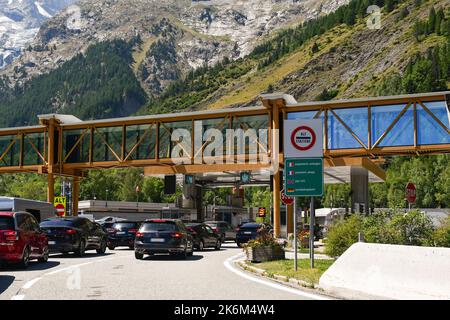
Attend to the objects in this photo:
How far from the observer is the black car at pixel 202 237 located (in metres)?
30.8

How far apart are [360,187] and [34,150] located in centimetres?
2612

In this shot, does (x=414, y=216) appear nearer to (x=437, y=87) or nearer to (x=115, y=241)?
(x=115, y=241)

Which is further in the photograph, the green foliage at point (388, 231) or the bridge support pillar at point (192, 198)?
the bridge support pillar at point (192, 198)

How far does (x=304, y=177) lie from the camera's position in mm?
16734

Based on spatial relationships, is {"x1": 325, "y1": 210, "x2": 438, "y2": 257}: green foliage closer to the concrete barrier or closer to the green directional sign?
the green directional sign

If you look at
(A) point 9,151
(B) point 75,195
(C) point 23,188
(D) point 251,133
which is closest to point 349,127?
(D) point 251,133

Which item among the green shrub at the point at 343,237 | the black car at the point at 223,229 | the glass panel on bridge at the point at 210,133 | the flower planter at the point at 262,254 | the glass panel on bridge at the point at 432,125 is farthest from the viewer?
the glass panel on bridge at the point at 210,133

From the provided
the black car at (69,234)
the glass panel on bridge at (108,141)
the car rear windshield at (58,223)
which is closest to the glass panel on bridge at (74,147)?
the glass panel on bridge at (108,141)

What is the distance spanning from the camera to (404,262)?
11.7 meters

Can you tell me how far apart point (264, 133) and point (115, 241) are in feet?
46.9

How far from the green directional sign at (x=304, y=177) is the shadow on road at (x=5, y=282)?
720 centimetres

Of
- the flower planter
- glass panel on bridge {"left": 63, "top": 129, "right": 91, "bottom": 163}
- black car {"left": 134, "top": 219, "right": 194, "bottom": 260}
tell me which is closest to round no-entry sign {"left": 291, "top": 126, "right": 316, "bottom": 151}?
the flower planter

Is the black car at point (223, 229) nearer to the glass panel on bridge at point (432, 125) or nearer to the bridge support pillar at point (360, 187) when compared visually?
the bridge support pillar at point (360, 187)
